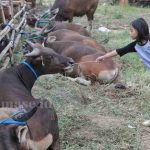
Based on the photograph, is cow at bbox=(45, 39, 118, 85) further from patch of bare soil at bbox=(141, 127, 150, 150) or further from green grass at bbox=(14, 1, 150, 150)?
patch of bare soil at bbox=(141, 127, 150, 150)

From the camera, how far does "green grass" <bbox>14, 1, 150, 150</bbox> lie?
5.92 metres

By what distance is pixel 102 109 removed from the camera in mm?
7133

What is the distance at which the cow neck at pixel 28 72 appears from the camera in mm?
6322

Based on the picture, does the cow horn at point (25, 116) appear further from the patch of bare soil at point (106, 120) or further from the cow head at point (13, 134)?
the patch of bare soil at point (106, 120)

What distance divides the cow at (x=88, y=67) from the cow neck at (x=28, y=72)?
136 cm

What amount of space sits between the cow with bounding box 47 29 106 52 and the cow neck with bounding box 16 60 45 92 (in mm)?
3136

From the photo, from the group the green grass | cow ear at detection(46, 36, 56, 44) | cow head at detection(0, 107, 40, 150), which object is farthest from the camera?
cow ear at detection(46, 36, 56, 44)

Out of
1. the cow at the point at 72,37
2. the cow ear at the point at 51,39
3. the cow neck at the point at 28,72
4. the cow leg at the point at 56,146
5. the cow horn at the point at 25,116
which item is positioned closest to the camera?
the cow horn at the point at 25,116

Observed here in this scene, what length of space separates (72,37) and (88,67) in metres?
1.90

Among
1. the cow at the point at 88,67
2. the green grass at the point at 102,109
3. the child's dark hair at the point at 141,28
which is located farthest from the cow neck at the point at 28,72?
the child's dark hair at the point at 141,28

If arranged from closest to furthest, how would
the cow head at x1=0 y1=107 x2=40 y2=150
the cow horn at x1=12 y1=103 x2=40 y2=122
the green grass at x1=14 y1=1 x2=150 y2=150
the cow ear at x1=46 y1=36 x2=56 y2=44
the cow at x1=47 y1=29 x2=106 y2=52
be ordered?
the cow head at x1=0 y1=107 x2=40 y2=150 → the cow horn at x1=12 y1=103 x2=40 y2=122 → the green grass at x1=14 y1=1 x2=150 y2=150 → the cow ear at x1=46 y1=36 x2=56 y2=44 → the cow at x1=47 y1=29 x2=106 y2=52

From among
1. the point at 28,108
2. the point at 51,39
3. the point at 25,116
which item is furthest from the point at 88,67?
the point at 25,116

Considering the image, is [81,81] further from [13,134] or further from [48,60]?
[13,134]

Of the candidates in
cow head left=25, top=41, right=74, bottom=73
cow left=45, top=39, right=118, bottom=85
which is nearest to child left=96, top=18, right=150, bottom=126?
cow head left=25, top=41, right=74, bottom=73
